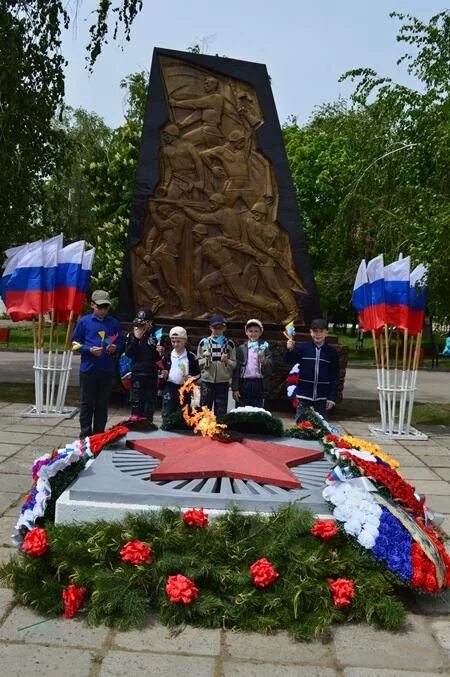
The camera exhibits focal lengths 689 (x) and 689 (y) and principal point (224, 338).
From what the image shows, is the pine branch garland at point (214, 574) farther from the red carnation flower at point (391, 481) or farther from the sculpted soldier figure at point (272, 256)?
the sculpted soldier figure at point (272, 256)

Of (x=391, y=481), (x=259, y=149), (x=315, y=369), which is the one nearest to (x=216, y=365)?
(x=315, y=369)

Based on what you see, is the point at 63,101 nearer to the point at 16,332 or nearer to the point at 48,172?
the point at 48,172

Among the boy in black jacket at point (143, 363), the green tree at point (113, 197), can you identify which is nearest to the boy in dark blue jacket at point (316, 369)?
the boy in black jacket at point (143, 363)

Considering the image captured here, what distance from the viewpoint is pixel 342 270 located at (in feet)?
77.7

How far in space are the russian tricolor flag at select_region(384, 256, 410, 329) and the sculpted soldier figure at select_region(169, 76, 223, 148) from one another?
11.1 ft

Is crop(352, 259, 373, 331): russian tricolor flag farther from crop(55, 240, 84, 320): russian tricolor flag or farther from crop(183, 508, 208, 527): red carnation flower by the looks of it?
crop(183, 508, 208, 527): red carnation flower

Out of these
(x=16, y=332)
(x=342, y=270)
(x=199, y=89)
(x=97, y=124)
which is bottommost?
(x=16, y=332)

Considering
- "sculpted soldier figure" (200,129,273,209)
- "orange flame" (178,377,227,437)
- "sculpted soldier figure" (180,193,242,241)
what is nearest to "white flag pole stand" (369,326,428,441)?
"sculpted soldier figure" (180,193,242,241)

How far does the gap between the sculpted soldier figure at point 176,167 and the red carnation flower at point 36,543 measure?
285 inches

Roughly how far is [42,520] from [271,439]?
77.0 inches

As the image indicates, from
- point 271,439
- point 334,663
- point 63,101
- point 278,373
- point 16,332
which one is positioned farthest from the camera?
point 16,332

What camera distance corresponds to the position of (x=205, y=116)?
1016 cm

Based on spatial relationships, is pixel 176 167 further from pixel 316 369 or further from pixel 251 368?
pixel 316 369

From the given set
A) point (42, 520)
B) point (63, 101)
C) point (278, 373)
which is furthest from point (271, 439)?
point (63, 101)
